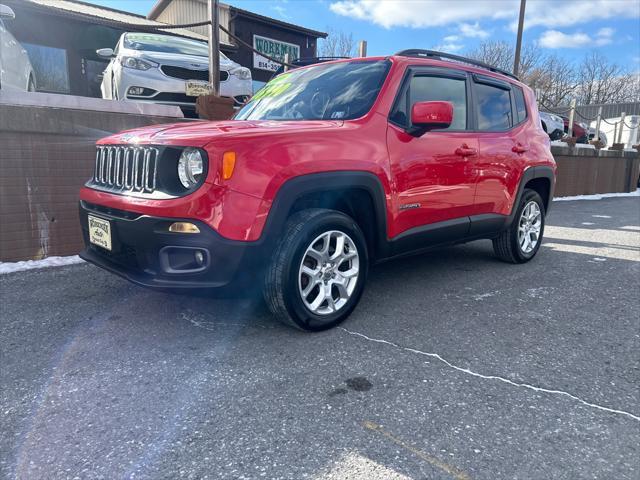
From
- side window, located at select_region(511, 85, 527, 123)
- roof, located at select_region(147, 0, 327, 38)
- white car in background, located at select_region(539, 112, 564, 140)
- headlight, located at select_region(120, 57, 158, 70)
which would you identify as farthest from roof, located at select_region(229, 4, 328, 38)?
side window, located at select_region(511, 85, 527, 123)

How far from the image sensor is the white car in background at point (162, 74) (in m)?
6.42

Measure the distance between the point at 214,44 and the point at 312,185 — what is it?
395cm

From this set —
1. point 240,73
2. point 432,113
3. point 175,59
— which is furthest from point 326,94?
point 240,73

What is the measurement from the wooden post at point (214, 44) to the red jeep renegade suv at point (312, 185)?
2.08 meters

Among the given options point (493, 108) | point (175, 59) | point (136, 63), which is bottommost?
point (493, 108)

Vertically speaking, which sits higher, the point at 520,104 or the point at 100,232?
the point at 520,104

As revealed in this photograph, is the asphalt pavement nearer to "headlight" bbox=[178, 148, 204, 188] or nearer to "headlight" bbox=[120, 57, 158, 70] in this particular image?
"headlight" bbox=[178, 148, 204, 188]

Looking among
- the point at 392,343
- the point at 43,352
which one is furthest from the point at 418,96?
the point at 43,352

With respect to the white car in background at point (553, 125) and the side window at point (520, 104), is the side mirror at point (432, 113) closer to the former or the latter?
the side window at point (520, 104)

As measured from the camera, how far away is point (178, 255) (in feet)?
8.52

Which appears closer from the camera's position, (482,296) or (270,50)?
(482,296)

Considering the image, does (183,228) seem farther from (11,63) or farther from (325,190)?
(11,63)

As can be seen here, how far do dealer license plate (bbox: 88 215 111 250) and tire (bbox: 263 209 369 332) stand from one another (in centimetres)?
100

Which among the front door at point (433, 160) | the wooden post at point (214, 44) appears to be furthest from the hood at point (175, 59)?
the front door at point (433, 160)
